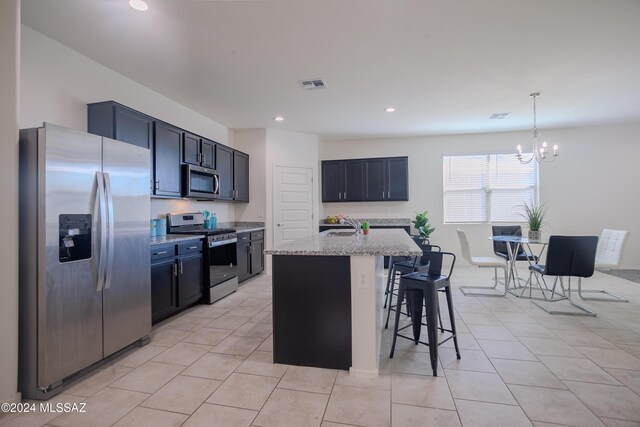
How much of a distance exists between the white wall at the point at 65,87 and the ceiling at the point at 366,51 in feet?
0.40

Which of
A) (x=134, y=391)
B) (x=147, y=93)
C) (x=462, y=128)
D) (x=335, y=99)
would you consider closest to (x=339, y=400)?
(x=134, y=391)

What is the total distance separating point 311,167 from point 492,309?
3.94m

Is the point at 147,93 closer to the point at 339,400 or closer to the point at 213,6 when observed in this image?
the point at 213,6

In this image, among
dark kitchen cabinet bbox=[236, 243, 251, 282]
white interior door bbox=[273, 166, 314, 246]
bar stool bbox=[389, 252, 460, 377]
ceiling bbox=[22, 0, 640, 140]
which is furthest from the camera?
white interior door bbox=[273, 166, 314, 246]

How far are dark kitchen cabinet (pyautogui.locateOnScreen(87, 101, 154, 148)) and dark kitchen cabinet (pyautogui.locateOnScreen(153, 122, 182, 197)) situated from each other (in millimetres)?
296

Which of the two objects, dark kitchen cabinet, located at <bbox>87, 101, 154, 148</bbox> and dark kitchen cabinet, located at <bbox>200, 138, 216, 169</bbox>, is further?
dark kitchen cabinet, located at <bbox>200, 138, 216, 169</bbox>

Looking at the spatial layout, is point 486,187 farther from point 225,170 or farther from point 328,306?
point 328,306

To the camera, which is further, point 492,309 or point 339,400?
point 492,309

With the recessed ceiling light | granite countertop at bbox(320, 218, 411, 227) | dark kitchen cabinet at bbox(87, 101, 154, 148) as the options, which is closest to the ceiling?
the recessed ceiling light

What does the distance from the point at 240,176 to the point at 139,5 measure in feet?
10.5

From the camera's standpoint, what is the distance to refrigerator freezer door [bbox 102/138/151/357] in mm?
2301

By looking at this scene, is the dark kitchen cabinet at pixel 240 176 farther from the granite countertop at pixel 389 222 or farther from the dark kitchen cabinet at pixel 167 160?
the granite countertop at pixel 389 222

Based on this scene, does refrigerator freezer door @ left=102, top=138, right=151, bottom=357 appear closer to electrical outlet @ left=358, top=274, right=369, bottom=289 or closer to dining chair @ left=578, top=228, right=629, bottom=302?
electrical outlet @ left=358, top=274, right=369, bottom=289

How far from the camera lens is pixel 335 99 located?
4.25 meters
